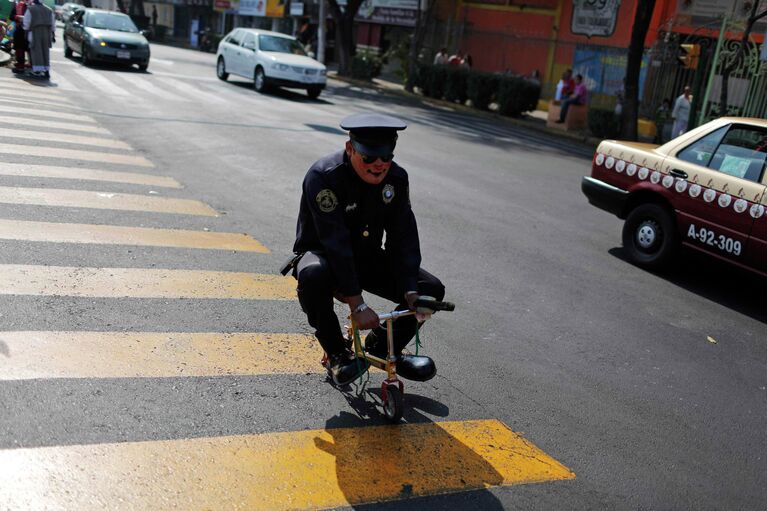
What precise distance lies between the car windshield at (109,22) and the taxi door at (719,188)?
65.4 feet

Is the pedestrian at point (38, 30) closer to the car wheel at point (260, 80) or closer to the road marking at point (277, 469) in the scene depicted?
the car wheel at point (260, 80)

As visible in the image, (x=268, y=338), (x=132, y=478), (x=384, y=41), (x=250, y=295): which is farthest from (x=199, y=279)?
(x=384, y=41)

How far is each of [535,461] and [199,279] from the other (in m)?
3.14

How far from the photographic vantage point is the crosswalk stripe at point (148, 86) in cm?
1777

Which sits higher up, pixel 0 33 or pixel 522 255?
pixel 0 33

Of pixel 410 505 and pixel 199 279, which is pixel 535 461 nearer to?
pixel 410 505

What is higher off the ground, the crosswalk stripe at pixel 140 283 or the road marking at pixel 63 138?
the road marking at pixel 63 138

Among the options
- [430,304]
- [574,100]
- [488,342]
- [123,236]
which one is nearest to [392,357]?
[430,304]

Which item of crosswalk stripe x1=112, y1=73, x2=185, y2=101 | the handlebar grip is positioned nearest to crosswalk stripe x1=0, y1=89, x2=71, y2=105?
crosswalk stripe x1=112, y1=73, x2=185, y2=101

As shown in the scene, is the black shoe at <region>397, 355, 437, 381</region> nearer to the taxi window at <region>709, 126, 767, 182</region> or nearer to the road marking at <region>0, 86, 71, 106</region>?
the taxi window at <region>709, 126, 767, 182</region>

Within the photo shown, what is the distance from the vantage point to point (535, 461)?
3904 mm

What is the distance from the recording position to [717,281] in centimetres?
802

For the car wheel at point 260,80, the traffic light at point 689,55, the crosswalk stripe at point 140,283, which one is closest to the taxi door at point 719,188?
the crosswalk stripe at point 140,283

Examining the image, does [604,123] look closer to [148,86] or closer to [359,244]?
[148,86]
